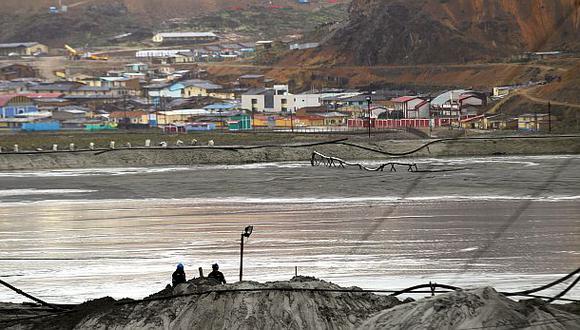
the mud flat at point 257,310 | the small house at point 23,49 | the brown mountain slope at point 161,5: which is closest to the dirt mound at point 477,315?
the mud flat at point 257,310

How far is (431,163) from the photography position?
115 feet

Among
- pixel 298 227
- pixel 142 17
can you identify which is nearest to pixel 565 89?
pixel 298 227

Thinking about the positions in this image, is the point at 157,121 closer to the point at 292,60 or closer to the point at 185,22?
the point at 292,60

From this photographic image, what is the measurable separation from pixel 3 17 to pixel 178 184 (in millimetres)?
113523

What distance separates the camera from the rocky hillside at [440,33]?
72.5 m

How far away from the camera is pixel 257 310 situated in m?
11.8

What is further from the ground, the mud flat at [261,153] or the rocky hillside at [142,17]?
the rocky hillside at [142,17]

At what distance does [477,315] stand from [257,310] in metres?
2.72

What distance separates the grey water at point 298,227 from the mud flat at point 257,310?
241cm

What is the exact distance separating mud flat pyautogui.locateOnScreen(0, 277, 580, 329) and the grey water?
7.92ft

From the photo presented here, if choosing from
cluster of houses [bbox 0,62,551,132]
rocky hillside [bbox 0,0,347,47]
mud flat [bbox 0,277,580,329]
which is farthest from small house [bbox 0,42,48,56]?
mud flat [bbox 0,277,580,329]

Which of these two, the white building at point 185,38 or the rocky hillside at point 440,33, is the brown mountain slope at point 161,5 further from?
the rocky hillside at point 440,33

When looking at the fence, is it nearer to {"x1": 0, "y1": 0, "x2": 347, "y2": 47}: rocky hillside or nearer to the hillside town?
the hillside town

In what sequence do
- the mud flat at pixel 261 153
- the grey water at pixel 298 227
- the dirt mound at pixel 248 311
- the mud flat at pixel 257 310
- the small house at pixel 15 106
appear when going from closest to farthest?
the mud flat at pixel 257 310
the dirt mound at pixel 248 311
the grey water at pixel 298 227
the mud flat at pixel 261 153
the small house at pixel 15 106
